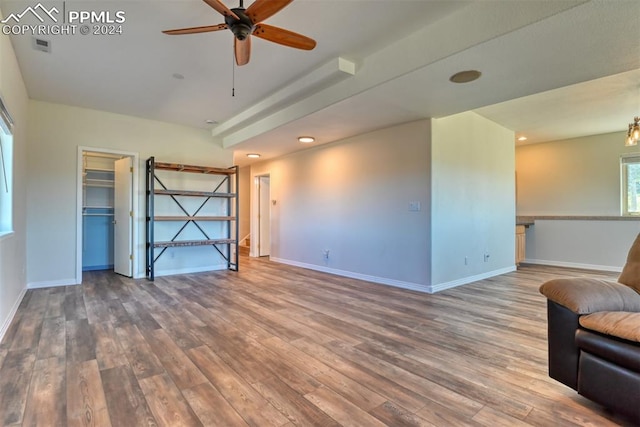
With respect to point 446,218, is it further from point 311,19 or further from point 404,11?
point 311,19

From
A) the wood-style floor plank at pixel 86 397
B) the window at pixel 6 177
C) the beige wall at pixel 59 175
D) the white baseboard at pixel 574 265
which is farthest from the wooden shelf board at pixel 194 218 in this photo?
the white baseboard at pixel 574 265

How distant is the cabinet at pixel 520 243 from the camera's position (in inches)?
244

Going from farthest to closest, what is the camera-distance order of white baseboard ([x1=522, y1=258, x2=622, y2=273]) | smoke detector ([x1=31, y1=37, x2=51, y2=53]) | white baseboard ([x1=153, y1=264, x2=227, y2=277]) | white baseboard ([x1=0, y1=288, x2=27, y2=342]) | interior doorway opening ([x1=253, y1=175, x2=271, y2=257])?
interior doorway opening ([x1=253, y1=175, x2=271, y2=257]), white baseboard ([x1=522, y1=258, x2=622, y2=273]), white baseboard ([x1=153, y1=264, x2=227, y2=277]), smoke detector ([x1=31, y1=37, x2=51, y2=53]), white baseboard ([x1=0, y1=288, x2=27, y2=342])

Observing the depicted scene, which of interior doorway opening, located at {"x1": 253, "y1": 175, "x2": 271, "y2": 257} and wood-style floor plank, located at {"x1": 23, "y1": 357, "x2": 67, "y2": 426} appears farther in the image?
interior doorway opening, located at {"x1": 253, "y1": 175, "x2": 271, "y2": 257}

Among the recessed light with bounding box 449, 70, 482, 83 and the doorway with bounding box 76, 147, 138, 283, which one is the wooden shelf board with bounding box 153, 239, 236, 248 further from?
the recessed light with bounding box 449, 70, 482, 83

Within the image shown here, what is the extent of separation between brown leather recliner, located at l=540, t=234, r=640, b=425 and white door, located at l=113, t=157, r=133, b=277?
559 cm

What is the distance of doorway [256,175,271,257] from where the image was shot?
7711mm

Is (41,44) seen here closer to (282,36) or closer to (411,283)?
(282,36)

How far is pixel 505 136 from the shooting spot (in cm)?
571

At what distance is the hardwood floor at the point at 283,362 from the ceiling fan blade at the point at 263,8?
92.5 inches

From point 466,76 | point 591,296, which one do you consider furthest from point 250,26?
point 591,296

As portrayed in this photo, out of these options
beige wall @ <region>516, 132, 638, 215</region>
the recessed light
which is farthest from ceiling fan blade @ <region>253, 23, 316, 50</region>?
beige wall @ <region>516, 132, 638, 215</region>

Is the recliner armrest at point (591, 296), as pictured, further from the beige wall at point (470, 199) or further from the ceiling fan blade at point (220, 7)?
the ceiling fan blade at point (220, 7)

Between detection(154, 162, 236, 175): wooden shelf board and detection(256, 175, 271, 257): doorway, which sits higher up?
detection(154, 162, 236, 175): wooden shelf board
